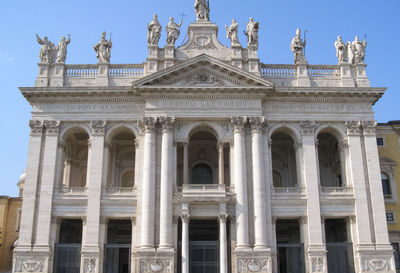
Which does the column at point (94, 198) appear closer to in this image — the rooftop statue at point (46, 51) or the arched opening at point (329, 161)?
the rooftop statue at point (46, 51)

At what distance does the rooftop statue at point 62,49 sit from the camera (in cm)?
3606

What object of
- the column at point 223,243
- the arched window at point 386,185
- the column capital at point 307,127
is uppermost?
the column capital at point 307,127

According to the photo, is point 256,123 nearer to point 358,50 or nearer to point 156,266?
point 358,50

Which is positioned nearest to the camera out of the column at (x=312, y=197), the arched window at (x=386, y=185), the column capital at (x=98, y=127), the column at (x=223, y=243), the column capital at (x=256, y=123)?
the column at (x=223, y=243)

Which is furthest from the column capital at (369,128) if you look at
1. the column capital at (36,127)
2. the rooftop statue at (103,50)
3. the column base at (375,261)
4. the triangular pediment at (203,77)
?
the column capital at (36,127)

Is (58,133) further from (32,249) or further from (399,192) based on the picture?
(399,192)

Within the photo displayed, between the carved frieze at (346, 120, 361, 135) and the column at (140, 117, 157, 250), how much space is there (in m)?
13.8

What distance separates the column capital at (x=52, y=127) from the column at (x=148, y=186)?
6029 mm

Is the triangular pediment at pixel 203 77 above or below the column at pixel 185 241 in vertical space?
above

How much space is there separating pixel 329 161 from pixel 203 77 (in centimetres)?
1243

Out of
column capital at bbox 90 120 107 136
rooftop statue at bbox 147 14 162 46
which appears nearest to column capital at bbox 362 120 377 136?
rooftop statue at bbox 147 14 162 46

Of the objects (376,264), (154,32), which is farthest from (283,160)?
(154,32)

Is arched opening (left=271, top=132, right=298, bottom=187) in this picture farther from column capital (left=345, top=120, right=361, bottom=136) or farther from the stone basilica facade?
column capital (left=345, top=120, right=361, bottom=136)

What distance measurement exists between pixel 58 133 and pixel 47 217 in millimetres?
5977
